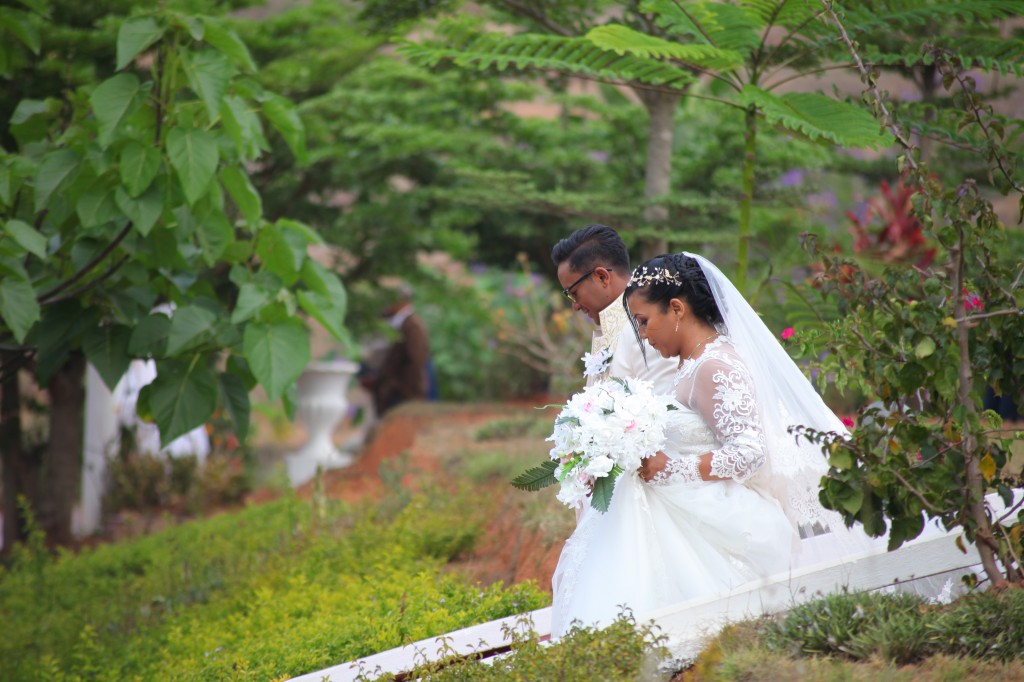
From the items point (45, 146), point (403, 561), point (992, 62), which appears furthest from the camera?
point (403, 561)

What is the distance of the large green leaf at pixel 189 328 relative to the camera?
4902 mm

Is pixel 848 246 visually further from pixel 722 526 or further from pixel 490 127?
pixel 722 526

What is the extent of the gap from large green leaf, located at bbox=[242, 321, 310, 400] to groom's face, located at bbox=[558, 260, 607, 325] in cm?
128

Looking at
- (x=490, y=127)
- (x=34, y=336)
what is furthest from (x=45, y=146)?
(x=490, y=127)

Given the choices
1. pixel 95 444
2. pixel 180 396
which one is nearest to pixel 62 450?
pixel 95 444

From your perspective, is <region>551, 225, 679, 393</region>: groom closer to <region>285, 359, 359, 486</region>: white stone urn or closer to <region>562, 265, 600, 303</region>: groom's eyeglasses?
<region>562, 265, 600, 303</region>: groom's eyeglasses

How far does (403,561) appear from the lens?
6102 mm

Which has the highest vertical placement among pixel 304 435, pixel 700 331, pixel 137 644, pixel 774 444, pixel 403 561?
pixel 700 331

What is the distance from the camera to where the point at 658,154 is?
846 centimetres

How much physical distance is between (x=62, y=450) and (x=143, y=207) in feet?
19.6

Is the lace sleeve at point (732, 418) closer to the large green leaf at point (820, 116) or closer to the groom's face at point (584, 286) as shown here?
the groom's face at point (584, 286)

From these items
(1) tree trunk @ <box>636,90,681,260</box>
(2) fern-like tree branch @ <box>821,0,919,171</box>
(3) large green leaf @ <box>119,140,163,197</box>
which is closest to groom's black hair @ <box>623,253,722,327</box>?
(2) fern-like tree branch @ <box>821,0,919,171</box>

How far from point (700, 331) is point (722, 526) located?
71 cm

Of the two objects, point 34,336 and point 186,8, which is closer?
point 34,336
